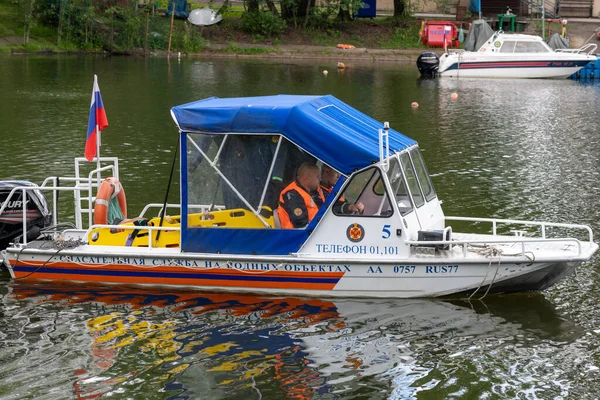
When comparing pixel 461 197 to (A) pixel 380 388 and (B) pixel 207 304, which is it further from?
(A) pixel 380 388

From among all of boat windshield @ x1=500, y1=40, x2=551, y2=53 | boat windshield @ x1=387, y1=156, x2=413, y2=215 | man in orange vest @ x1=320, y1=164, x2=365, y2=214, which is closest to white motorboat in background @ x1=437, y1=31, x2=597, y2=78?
boat windshield @ x1=500, y1=40, x2=551, y2=53

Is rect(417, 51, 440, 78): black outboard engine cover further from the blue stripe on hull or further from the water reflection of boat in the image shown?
the water reflection of boat

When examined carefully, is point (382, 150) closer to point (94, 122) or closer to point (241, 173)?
point (241, 173)

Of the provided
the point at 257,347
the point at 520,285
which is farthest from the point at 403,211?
the point at 257,347

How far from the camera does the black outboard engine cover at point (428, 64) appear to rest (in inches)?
1877

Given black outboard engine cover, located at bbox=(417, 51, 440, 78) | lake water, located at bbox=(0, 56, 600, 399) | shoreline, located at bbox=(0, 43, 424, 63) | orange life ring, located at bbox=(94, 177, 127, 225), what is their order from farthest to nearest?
1. shoreline, located at bbox=(0, 43, 424, 63)
2. black outboard engine cover, located at bbox=(417, 51, 440, 78)
3. orange life ring, located at bbox=(94, 177, 127, 225)
4. lake water, located at bbox=(0, 56, 600, 399)

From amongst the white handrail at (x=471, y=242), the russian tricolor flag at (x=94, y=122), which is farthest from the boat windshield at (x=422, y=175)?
the russian tricolor flag at (x=94, y=122)

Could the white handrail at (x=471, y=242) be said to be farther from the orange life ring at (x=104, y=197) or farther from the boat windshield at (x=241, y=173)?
the orange life ring at (x=104, y=197)

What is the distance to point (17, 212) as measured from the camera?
583 inches

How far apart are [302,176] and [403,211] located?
1605 millimetres

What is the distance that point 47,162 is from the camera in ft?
78.3

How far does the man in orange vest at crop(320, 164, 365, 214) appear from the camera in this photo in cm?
1338

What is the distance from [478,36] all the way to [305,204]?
40761 mm

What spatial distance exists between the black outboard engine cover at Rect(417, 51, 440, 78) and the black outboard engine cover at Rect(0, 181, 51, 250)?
Answer: 35.0 meters
